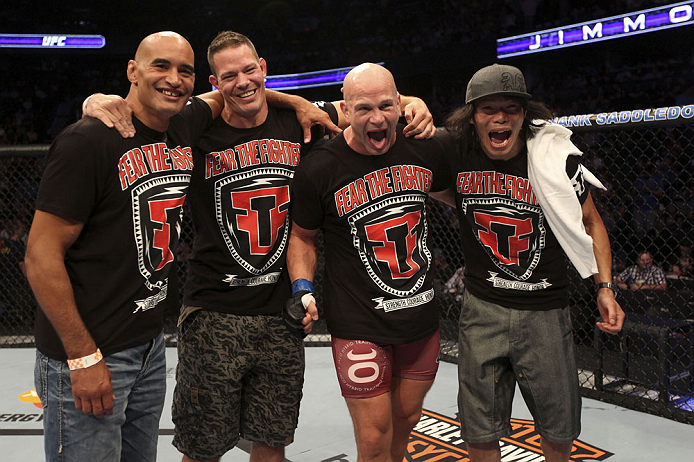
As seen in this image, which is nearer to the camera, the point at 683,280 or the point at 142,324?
the point at 142,324

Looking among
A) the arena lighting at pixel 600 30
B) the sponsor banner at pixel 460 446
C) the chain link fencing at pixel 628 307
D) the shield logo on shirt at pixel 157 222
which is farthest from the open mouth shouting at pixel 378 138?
the arena lighting at pixel 600 30

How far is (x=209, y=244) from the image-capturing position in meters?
2.14

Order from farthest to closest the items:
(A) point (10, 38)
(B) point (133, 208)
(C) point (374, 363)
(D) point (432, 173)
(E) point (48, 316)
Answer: (A) point (10, 38)
(D) point (432, 173)
(C) point (374, 363)
(B) point (133, 208)
(E) point (48, 316)

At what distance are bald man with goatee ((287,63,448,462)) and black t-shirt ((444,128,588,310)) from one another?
193 mm

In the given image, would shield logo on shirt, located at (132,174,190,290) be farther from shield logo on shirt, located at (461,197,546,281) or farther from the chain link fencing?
shield logo on shirt, located at (461,197,546,281)

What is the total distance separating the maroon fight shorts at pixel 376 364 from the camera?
2.02 metres

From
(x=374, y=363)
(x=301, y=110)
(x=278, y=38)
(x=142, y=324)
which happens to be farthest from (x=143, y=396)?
(x=278, y=38)

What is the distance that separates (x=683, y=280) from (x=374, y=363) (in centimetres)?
410

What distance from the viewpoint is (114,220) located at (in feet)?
5.41

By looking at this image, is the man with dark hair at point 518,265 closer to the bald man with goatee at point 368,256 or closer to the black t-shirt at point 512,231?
the black t-shirt at point 512,231

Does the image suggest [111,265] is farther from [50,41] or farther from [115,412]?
[50,41]

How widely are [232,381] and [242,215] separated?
23.6 inches

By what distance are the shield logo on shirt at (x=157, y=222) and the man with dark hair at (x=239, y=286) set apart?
30 cm

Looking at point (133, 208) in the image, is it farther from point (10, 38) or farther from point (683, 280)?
point (10, 38)
